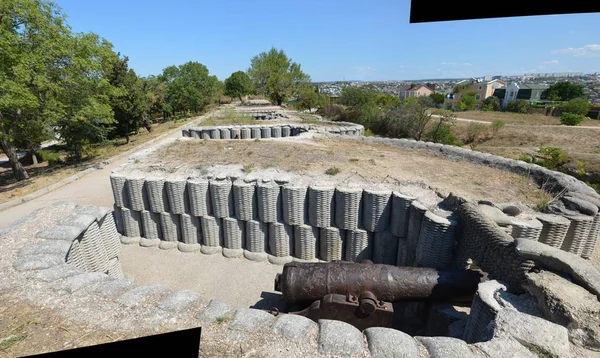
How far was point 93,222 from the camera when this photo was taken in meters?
6.48

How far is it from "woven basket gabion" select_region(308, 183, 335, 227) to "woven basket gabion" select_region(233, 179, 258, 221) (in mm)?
1528

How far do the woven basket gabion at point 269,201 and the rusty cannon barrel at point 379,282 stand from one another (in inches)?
110

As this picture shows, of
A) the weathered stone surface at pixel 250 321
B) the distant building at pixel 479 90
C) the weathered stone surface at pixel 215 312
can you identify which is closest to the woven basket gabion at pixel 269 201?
the weathered stone surface at pixel 215 312

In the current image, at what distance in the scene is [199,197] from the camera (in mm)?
8367

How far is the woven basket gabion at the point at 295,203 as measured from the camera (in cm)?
765

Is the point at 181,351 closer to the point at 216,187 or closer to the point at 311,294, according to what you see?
the point at 311,294

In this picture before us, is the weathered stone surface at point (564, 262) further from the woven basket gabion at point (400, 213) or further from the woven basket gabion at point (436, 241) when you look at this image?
the woven basket gabion at point (400, 213)

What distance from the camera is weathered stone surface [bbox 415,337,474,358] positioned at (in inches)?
124

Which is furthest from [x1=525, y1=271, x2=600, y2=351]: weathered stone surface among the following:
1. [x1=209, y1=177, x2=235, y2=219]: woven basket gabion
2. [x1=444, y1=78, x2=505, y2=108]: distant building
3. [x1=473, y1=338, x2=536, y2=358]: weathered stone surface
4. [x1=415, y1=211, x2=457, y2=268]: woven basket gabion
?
[x1=444, y1=78, x2=505, y2=108]: distant building

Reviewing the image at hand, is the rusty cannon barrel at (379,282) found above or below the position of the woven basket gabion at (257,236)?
above

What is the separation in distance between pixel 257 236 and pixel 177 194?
2.52 metres

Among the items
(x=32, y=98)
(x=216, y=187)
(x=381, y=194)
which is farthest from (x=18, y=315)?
(x=32, y=98)

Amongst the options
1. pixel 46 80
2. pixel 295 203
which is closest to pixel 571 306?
pixel 295 203

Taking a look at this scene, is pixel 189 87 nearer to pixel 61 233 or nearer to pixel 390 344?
pixel 61 233
